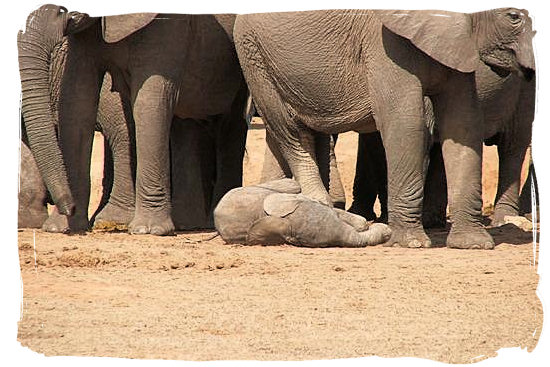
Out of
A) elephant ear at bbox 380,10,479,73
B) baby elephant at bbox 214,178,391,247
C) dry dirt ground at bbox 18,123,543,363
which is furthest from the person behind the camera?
baby elephant at bbox 214,178,391,247

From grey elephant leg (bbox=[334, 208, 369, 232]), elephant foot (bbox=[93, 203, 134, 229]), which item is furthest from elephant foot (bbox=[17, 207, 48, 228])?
grey elephant leg (bbox=[334, 208, 369, 232])

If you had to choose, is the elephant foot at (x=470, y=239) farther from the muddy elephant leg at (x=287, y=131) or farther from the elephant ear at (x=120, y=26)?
the elephant ear at (x=120, y=26)

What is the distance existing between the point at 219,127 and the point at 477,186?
7.27ft

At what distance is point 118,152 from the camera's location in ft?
32.9

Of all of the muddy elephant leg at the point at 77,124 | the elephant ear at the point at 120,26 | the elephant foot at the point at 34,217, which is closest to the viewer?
the elephant ear at the point at 120,26

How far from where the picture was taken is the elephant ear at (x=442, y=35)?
8.25 m

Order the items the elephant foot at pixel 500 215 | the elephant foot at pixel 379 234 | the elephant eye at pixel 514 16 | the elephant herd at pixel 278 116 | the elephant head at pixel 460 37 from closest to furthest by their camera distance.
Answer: the elephant eye at pixel 514 16
the elephant head at pixel 460 37
the elephant herd at pixel 278 116
the elephant foot at pixel 379 234
the elephant foot at pixel 500 215

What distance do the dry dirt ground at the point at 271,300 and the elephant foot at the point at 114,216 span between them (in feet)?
2.96

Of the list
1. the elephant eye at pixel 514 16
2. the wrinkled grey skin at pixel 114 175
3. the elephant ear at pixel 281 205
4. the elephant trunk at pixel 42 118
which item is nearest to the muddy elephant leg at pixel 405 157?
the elephant ear at pixel 281 205

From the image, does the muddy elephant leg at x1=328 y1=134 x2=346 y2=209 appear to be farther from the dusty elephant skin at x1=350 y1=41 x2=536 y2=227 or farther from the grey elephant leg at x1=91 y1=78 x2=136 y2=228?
the grey elephant leg at x1=91 y1=78 x2=136 y2=228

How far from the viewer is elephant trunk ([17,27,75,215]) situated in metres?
8.23

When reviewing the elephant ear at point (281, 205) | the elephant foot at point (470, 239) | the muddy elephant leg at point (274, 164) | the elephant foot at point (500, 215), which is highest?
the muddy elephant leg at point (274, 164)

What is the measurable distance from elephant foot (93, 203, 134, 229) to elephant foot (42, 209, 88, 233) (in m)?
0.35

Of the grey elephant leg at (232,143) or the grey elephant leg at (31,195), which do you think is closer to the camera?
the grey elephant leg at (31,195)
